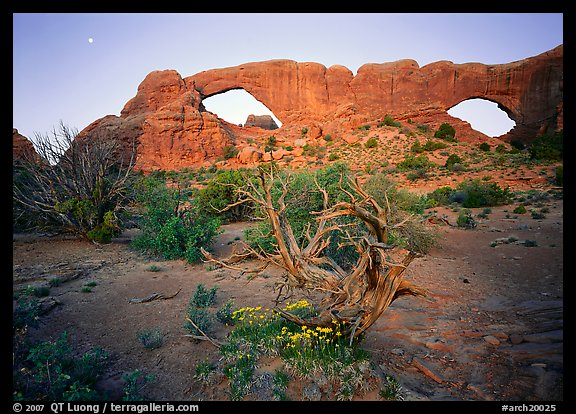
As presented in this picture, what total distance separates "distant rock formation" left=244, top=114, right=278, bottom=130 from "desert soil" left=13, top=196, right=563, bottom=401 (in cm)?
5592

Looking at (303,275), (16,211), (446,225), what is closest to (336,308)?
(303,275)

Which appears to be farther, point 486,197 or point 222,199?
point 486,197

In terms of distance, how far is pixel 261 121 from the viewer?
64125 mm

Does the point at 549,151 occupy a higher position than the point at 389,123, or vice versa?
the point at 389,123

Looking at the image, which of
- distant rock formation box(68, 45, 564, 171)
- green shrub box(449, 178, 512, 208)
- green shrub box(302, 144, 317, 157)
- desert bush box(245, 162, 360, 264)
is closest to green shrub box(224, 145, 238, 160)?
distant rock formation box(68, 45, 564, 171)

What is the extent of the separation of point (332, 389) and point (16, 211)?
12.6m

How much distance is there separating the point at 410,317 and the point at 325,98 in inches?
1934

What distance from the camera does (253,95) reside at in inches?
1956

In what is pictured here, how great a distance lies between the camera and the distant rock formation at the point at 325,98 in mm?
38812

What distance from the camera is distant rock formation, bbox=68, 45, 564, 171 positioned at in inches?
1528

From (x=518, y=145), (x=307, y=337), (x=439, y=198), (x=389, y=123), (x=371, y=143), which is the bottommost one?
(x=439, y=198)

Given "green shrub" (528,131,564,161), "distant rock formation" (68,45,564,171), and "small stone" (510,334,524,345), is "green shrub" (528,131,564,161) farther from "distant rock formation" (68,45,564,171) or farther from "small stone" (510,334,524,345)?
"small stone" (510,334,524,345)

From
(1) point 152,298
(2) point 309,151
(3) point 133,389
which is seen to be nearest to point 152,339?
(3) point 133,389

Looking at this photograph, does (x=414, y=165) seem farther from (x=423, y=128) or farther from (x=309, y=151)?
(x=423, y=128)
